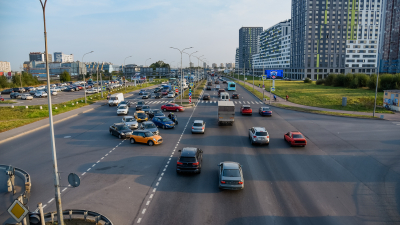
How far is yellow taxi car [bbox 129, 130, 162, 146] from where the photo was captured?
81.1ft

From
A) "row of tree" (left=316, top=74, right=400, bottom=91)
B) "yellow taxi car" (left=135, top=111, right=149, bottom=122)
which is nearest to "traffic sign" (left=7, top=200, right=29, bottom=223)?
"yellow taxi car" (left=135, top=111, right=149, bottom=122)

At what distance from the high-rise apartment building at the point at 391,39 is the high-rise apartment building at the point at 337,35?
7.83 metres

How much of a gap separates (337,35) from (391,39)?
30.1 m

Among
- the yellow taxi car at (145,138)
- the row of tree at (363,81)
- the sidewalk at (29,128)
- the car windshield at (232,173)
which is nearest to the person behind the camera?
the car windshield at (232,173)

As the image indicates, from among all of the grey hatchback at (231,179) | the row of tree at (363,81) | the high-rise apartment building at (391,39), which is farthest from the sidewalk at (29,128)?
the high-rise apartment building at (391,39)

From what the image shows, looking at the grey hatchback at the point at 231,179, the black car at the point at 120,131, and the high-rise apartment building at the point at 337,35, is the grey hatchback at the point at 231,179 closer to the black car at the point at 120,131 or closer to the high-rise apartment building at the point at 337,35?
the black car at the point at 120,131

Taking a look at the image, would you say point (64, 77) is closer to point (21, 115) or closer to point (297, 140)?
point (21, 115)

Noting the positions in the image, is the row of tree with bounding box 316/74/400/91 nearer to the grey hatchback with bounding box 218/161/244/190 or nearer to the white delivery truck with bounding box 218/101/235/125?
the white delivery truck with bounding box 218/101/235/125

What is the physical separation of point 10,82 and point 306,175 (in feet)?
342

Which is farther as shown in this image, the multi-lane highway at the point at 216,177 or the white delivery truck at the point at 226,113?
the white delivery truck at the point at 226,113

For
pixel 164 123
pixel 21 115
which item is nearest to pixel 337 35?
pixel 164 123

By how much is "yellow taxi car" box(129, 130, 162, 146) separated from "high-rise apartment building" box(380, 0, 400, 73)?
138m

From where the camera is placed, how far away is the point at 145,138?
24859 millimetres

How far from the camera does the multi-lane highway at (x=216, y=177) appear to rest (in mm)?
12758
